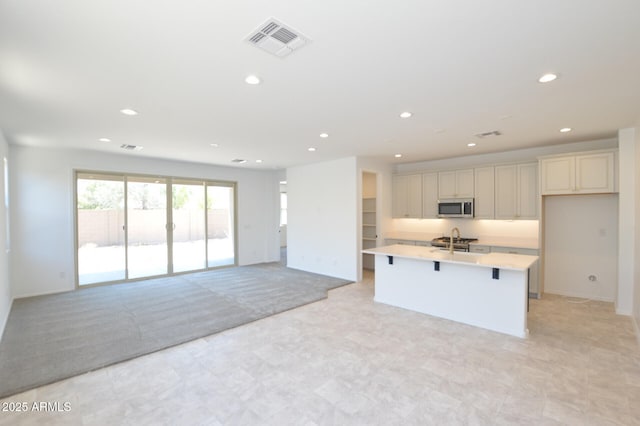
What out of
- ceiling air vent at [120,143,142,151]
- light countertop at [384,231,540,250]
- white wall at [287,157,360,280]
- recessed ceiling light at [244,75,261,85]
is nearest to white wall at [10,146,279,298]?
ceiling air vent at [120,143,142,151]

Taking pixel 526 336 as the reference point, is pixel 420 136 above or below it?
above

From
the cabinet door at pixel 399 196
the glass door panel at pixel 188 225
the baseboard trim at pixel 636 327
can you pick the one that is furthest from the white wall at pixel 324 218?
the baseboard trim at pixel 636 327

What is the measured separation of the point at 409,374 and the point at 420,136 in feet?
11.2

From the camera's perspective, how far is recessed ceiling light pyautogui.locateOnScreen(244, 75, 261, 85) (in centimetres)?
254

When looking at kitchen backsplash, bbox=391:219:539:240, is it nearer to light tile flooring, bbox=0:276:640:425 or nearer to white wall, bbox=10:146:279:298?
light tile flooring, bbox=0:276:640:425

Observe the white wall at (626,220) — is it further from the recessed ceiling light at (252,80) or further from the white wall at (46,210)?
the white wall at (46,210)

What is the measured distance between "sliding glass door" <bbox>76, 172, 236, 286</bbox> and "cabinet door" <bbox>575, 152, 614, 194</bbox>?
7.38 m

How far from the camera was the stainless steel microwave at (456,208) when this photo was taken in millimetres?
5949

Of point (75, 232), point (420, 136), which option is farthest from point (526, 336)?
point (75, 232)

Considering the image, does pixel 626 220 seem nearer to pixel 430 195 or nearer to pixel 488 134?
pixel 488 134

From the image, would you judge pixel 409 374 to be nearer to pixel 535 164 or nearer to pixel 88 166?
pixel 535 164

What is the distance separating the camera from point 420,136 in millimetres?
4656

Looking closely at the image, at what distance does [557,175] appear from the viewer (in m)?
4.87

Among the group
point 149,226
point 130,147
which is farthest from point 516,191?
point 149,226
